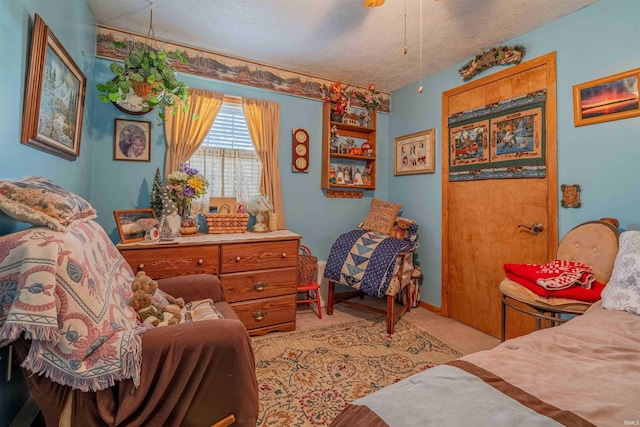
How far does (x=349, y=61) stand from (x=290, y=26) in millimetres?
813

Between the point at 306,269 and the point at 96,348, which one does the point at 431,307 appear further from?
the point at 96,348

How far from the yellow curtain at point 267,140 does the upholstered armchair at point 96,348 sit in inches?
74.7

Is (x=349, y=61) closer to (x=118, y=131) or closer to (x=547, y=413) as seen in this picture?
(x=118, y=131)

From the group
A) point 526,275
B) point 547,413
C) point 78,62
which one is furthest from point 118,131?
point 526,275

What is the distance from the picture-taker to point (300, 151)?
128 inches

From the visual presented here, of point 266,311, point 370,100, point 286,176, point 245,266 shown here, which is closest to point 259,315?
point 266,311

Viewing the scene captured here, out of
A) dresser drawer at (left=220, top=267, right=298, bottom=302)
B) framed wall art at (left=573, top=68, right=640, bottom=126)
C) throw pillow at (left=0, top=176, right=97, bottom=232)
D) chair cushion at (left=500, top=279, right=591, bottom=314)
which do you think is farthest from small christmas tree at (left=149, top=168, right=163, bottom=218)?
framed wall art at (left=573, top=68, right=640, bottom=126)

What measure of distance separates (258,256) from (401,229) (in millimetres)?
1604

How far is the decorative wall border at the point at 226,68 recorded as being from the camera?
241 cm

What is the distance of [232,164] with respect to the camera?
2.96 metres

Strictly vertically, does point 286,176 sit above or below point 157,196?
above

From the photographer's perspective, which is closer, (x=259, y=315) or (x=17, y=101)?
(x=17, y=101)

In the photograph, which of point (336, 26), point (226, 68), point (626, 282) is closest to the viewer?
point (626, 282)

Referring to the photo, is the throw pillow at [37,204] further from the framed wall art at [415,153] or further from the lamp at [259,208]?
the framed wall art at [415,153]
